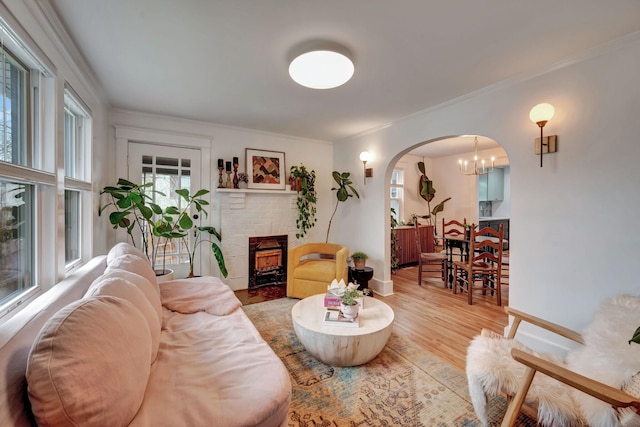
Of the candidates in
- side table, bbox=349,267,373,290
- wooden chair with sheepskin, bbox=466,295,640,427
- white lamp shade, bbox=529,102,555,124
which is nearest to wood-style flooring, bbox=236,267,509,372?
side table, bbox=349,267,373,290

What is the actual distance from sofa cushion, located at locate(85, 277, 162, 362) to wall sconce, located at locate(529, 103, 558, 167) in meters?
2.98

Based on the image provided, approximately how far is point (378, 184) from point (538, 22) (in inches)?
94.2

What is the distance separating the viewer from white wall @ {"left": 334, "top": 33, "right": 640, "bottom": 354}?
1.82 m

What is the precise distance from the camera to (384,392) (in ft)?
5.85

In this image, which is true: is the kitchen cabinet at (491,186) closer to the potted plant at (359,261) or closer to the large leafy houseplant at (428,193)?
the large leafy houseplant at (428,193)

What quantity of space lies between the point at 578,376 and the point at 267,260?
11.7ft

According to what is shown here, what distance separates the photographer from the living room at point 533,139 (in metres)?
1.65

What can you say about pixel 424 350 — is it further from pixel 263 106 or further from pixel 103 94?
pixel 103 94

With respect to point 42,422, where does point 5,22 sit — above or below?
above

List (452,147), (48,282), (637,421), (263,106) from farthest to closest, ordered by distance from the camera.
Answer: (452,147), (263,106), (48,282), (637,421)

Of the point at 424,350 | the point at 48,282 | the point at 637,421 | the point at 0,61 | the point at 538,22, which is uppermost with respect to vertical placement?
the point at 538,22

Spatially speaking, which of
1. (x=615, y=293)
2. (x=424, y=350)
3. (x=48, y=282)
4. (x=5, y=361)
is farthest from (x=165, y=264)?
(x=615, y=293)

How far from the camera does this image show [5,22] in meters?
1.18

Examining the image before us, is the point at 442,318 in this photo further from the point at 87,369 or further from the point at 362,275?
the point at 87,369
